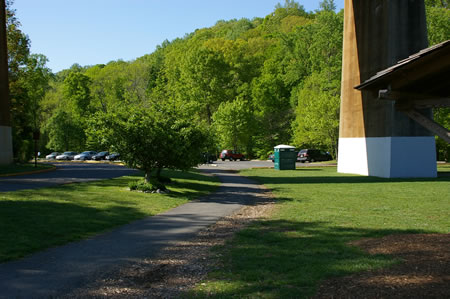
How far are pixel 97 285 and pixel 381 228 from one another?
6747 mm

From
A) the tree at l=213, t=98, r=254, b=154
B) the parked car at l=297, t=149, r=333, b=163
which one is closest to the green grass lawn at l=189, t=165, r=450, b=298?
the parked car at l=297, t=149, r=333, b=163

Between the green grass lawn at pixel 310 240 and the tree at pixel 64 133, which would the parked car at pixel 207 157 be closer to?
the green grass lawn at pixel 310 240

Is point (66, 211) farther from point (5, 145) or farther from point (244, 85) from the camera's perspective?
point (244, 85)

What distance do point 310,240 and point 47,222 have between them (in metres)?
6.59

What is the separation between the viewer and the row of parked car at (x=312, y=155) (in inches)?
2223

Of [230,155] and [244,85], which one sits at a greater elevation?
[244,85]

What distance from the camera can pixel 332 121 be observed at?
49.9 metres

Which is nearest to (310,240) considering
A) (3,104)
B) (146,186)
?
(146,186)

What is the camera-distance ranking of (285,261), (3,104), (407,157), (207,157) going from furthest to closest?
(207,157), (3,104), (407,157), (285,261)

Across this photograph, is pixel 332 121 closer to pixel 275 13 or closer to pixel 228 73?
pixel 228 73

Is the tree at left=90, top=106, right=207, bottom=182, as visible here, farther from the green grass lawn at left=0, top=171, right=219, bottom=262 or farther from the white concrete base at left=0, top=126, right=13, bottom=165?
the white concrete base at left=0, top=126, right=13, bottom=165

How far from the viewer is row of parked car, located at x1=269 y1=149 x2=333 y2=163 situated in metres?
56.5

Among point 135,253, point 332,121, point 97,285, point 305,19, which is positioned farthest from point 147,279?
point 305,19

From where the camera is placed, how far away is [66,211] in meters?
12.0
